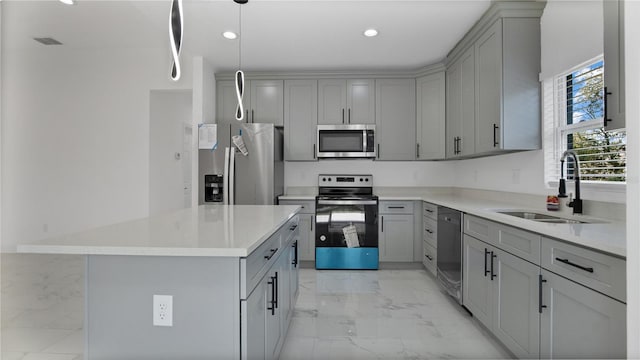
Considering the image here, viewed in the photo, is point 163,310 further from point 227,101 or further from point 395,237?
point 227,101

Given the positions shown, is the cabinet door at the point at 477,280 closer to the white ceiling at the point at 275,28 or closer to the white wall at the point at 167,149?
the white ceiling at the point at 275,28

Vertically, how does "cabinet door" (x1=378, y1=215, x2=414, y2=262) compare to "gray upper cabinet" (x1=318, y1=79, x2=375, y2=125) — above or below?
below

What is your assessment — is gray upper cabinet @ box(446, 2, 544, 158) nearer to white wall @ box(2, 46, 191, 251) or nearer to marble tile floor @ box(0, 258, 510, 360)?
marble tile floor @ box(0, 258, 510, 360)

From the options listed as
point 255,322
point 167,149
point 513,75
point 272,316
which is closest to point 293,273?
point 272,316

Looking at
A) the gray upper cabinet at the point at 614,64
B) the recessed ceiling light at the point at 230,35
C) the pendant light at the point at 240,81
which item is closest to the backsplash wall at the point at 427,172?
the gray upper cabinet at the point at 614,64

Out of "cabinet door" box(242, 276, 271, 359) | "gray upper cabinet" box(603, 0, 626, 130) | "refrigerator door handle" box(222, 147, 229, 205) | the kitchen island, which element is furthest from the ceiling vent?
"gray upper cabinet" box(603, 0, 626, 130)

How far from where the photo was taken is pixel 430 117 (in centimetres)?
409

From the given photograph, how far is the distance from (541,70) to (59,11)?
450cm

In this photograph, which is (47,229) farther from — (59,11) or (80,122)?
(59,11)

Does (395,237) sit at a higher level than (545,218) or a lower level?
lower

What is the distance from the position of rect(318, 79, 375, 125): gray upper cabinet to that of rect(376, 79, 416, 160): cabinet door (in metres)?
0.12

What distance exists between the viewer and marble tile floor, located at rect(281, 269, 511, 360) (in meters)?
2.10

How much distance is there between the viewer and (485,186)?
3504 millimetres

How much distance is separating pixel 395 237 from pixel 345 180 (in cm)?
104
